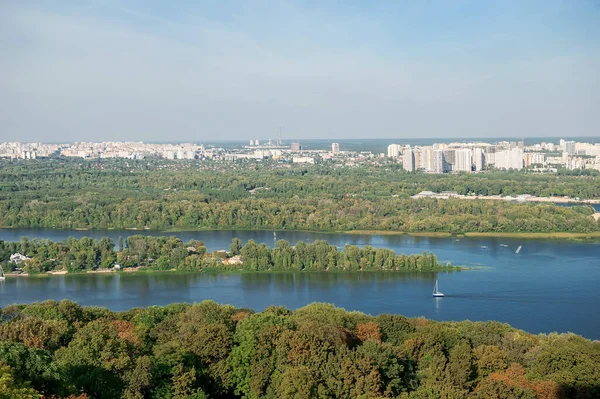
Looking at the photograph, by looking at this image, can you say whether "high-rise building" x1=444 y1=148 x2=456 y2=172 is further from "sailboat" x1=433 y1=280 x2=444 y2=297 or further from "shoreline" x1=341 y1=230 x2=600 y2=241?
"sailboat" x1=433 y1=280 x2=444 y2=297

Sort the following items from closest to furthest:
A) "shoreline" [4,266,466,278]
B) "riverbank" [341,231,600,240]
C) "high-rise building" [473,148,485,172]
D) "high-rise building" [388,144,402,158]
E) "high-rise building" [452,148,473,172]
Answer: "shoreline" [4,266,466,278] < "riverbank" [341,231,600,240] < "high-rise building" [452,148,473,172] < "high-rise building" [473,148,485,172] < "high-rise building" [388,144,402,158]

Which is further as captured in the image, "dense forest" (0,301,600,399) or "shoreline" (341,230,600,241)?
"shoreline" (341,230,600,241)

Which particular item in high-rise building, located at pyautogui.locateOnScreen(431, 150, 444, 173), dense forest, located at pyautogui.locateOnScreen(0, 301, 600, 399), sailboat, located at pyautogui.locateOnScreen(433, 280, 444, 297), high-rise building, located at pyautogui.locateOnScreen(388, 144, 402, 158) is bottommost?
sailboat, located at pyautogui.locateOnScreen(433, 280, 444, 297)

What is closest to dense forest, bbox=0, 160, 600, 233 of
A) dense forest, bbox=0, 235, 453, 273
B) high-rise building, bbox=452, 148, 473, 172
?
high-rise building, bbox=452, 148, 473, 172

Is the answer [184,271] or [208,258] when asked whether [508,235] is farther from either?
[184,271]

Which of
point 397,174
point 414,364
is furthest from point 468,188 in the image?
point 414,364

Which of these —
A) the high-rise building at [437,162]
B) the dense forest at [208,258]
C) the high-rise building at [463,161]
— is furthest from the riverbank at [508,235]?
the high-rise building at [463,161]

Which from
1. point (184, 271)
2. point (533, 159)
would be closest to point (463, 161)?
point (533, 159)
